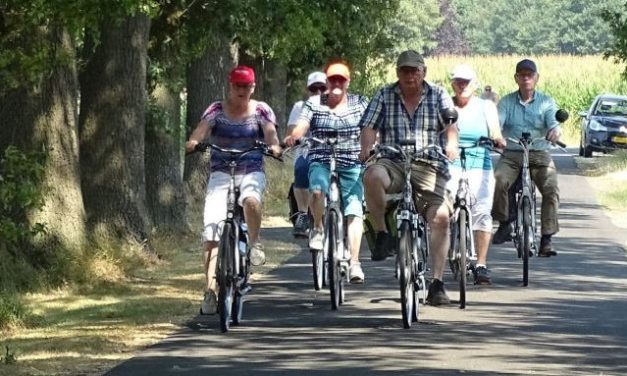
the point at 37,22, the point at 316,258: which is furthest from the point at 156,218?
the point at 37,22

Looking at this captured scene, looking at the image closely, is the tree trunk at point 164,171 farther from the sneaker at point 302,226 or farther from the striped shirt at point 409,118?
the striped shirt at point 409,118

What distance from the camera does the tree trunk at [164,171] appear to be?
23594 mm

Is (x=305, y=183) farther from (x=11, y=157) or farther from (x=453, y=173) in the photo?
(x=11, y=157)

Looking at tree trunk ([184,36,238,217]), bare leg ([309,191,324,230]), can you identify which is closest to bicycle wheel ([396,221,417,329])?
bare leg ([309,191,324,230])

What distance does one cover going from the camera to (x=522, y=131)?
57.7 feet

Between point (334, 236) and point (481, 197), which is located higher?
point (481, 197)

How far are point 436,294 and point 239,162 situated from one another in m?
1.95

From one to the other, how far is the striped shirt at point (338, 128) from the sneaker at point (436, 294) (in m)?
1.52

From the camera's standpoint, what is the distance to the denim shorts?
16.0m

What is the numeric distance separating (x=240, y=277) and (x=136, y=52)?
640 centimetres

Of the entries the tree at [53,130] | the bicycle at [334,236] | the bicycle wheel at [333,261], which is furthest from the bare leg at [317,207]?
the tree at [53,130]

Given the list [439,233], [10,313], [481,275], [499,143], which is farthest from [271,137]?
[481,275]

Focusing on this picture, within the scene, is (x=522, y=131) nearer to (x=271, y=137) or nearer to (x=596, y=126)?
(x=271, y=137)

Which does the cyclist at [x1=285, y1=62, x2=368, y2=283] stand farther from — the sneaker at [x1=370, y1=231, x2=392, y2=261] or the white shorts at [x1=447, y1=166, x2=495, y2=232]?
the white shorts at [x1=447, y1=166, x2=495, y2=232]
